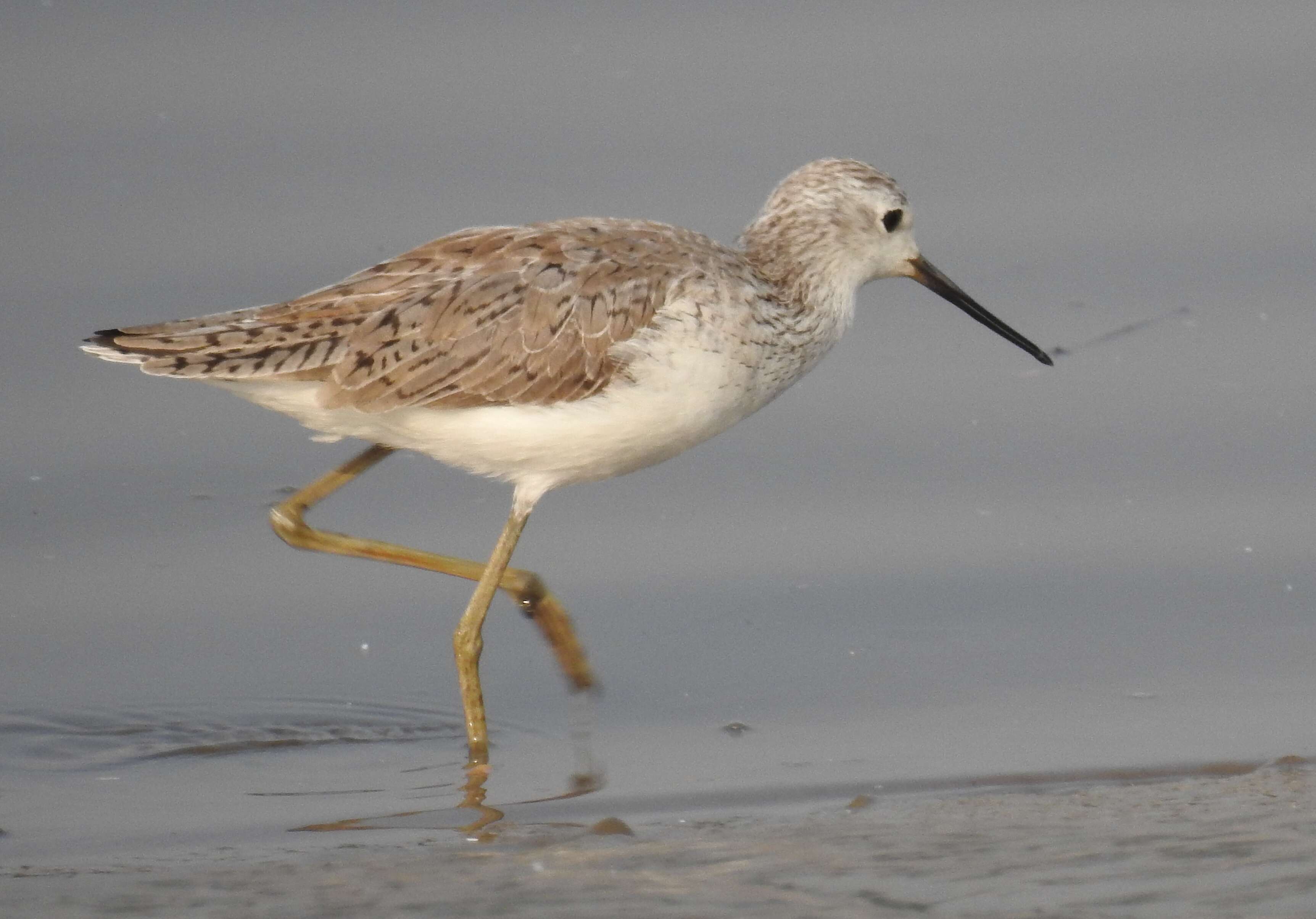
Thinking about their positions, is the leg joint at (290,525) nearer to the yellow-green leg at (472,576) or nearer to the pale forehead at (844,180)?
the yellow-green leg at (472,576)

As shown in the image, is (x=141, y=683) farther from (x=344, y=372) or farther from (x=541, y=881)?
(x=541, y=881)

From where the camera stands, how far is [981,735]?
22.6ft

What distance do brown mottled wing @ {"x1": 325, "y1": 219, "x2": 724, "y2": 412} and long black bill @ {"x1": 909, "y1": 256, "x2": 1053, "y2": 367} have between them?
122 cm

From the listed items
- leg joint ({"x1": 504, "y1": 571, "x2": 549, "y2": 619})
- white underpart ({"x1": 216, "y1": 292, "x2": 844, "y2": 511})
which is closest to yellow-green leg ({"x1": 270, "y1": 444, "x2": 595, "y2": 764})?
leg joint ({"x1": 504, "y1": 571, "x2": 549, "y2": 619})

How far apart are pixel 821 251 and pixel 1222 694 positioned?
197 centimetres

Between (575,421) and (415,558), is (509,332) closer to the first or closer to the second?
(575,421)

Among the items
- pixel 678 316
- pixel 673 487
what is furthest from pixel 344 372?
pixel 673 487

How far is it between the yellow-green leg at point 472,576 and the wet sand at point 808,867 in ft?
2.75

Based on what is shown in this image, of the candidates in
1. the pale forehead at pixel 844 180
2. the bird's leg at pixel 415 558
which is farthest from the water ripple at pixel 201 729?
the pale forehead at pixel 844 180

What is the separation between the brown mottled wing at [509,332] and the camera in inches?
267

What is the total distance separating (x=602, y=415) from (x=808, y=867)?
180 centimetres

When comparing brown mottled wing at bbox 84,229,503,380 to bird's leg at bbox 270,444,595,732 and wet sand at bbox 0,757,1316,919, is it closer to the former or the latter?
bird's leg at bbox 270,444,595,732

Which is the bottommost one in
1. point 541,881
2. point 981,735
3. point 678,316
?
point 541,881

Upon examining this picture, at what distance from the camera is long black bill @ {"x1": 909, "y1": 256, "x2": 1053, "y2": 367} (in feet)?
25.7
